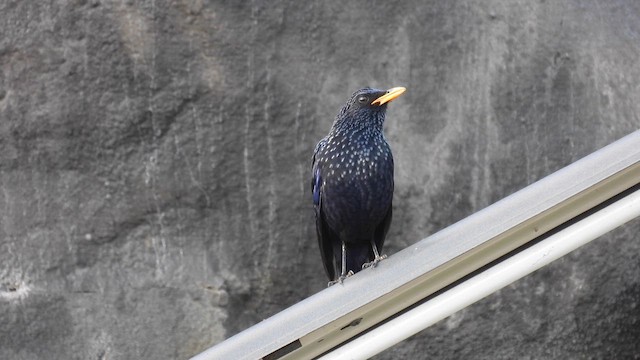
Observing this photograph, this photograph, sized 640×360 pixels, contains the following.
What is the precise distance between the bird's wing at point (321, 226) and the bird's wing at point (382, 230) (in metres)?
0.24

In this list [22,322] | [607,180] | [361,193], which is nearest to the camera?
[607,180]

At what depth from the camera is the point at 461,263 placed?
14.0ft

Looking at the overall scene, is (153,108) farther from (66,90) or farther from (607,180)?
(607,180)

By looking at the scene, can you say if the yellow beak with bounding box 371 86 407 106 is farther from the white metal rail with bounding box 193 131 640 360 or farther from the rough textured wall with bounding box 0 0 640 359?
the white metal rail with bounding box 193 131 640 360

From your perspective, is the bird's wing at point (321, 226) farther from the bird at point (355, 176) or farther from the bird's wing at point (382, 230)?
the bird's wing at point (382, 230)

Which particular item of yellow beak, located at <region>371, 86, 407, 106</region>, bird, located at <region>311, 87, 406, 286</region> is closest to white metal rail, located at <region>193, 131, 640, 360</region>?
bird, located at <region>311, 87, 406, 286</region>

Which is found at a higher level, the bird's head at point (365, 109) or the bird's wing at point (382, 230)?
the bird's head at point (365, 109)

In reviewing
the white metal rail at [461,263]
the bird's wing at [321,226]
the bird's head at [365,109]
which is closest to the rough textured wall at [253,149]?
the bird's wing at [321,226]

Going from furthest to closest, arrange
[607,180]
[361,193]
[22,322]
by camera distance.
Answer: [22,322]
[361,193]
[607,180]

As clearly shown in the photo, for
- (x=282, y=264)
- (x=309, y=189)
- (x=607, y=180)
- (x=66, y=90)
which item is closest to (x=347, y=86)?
(x=309, y=189)

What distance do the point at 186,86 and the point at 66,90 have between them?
0.65m

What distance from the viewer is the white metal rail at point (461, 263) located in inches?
163

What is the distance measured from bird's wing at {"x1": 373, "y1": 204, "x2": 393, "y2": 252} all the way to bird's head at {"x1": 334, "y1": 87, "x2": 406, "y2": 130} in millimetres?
459

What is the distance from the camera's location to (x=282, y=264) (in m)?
6.64
